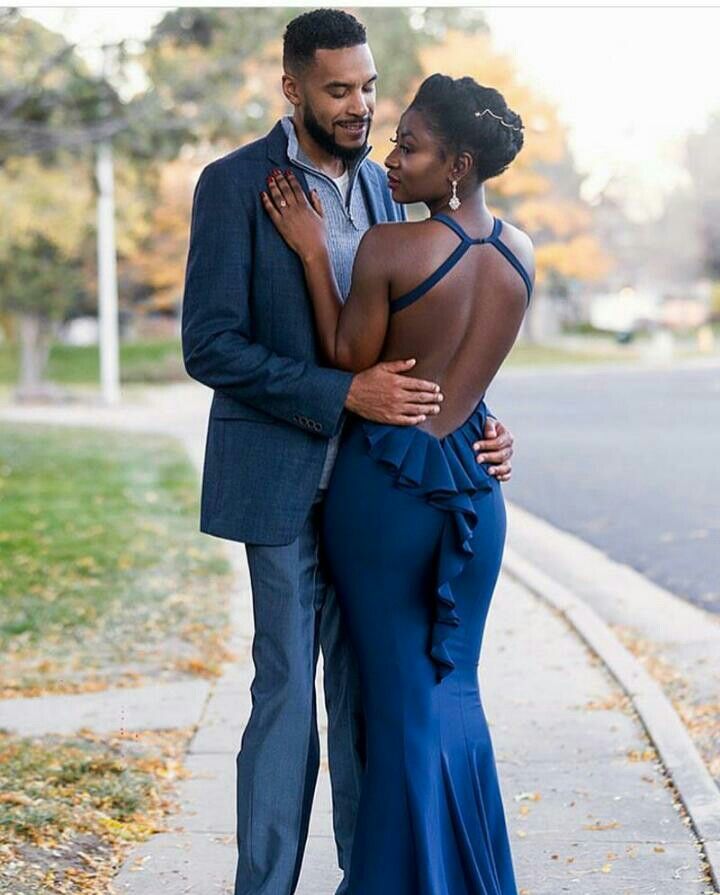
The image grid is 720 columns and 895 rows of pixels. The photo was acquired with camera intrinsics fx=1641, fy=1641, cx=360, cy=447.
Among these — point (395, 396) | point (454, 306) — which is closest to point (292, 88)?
point (454, 306)

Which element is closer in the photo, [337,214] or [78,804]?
[337,214]

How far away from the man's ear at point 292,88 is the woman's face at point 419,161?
293mm

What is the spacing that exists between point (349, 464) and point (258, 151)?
0.76 meters

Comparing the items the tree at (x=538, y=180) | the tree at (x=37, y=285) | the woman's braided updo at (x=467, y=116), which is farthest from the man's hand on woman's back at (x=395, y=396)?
the tree at (x=538, y=180)

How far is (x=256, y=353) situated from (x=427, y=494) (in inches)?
19.8

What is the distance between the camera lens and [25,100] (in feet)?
51.3

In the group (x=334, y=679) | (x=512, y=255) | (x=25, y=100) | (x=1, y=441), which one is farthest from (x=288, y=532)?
(x=1, y=441)

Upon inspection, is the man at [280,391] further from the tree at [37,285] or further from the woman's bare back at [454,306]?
the tree at [37,285]

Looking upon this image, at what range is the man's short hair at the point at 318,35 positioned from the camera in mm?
3627

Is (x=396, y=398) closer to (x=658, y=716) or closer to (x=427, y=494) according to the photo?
(x=427, y=494)

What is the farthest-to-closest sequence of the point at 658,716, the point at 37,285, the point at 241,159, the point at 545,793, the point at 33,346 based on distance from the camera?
1. the point at 33,346
2. the point at 37,285
3. the point at 658,716
4. the point at 545,793
5. the point at 241,159

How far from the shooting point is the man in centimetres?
366

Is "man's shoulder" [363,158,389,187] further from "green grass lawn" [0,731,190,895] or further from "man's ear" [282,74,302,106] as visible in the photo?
"green grass lawn" [0,731,190,895]

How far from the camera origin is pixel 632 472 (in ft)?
51.8
